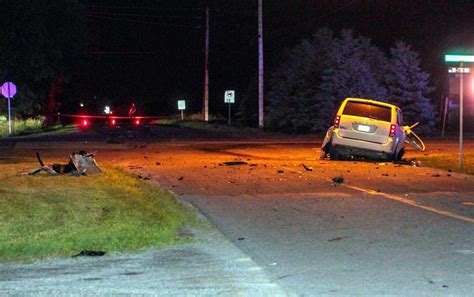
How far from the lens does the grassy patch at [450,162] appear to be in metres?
16.3

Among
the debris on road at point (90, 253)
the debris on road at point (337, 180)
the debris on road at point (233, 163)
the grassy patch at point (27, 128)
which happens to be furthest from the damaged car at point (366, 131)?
the grassy patch at point (27, 128)

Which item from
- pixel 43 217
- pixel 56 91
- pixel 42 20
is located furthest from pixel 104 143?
pixel 56 91

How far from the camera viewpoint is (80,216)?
29.4 ft

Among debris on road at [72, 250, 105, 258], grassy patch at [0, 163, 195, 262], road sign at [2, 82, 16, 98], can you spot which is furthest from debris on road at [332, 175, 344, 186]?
road sign at [2, 82, 16, 98]

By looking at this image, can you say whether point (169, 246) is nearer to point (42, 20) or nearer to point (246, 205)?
point (246, 205)

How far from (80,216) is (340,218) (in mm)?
3774

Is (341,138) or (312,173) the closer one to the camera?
(312,173)

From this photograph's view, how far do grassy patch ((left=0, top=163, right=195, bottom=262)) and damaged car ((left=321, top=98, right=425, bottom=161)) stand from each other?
7.21m

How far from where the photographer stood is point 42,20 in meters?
40.5

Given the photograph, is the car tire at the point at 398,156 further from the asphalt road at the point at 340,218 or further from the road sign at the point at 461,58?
the road sign at the point at 461,58

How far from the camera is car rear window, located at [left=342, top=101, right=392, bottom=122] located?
17922 millimetres

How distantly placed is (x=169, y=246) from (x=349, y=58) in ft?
113

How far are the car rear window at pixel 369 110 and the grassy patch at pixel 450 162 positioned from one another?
5.84 ft

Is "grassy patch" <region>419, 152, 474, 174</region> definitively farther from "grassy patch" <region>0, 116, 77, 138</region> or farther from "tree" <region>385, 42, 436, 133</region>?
"grassy patch" <region>0, 116, 77, 138</region>
